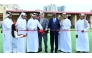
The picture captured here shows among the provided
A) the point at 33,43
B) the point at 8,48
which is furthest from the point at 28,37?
the point at 8,48

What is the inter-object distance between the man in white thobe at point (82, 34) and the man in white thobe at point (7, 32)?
256 centimetres

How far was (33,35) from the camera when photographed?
8672 mm

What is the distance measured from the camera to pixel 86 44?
8.91m

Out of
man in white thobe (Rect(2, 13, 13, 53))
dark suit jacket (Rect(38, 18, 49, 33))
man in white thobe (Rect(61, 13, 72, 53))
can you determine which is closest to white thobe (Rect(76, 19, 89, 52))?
man in white thobe (Rect(61, 13, 72, 53))

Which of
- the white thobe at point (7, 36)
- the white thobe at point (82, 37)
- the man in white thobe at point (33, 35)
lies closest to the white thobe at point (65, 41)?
the white thobe at point (82, 37)

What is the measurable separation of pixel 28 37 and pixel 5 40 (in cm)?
87

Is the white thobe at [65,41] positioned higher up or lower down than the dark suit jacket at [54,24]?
lower down

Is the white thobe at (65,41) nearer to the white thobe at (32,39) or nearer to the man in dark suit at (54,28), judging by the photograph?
the man in dark suit at (54,28)

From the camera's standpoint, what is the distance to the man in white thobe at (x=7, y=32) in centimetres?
838

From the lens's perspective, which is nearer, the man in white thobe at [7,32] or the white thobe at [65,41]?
the man in white thobe at [7,32]

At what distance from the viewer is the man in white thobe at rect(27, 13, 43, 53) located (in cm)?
853

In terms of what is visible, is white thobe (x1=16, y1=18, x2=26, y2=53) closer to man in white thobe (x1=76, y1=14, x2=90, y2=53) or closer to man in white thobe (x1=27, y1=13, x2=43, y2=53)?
man in white thobe (x1=27, y1=13, x2=43, y2=53)

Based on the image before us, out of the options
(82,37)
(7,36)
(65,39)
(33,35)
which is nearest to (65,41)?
(65,39)

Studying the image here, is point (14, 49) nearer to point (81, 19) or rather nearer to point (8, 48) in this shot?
point (8, 48)
